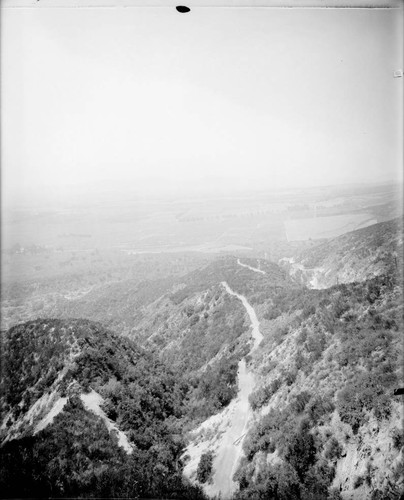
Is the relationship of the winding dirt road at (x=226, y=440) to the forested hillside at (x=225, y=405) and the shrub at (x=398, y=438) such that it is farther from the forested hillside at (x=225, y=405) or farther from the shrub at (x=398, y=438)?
the shrub at (x=398, y=438)

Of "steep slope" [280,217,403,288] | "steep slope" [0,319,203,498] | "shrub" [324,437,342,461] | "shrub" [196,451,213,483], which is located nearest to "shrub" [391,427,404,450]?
"shrub" [324,437,342,461]

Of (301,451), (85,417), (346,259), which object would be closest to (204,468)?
(301,451)

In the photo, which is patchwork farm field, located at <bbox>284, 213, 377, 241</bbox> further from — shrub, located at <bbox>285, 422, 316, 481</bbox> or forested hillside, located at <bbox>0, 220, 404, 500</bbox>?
shrub, located at <bbox>285, 422, 316, 481</bbox>

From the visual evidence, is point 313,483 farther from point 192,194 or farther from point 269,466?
point 192,194

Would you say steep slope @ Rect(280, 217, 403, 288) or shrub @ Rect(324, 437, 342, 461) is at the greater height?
steep slope @ Rect(280, 217, 403, 288)

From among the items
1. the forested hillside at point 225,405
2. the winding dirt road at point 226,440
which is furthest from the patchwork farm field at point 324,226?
the winding dirt road at point 226,440

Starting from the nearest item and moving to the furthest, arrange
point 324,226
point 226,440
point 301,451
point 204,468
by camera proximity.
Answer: point 301,451, point 204,468, point 226,440, point 324,226

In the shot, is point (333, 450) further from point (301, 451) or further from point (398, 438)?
point (398, 438)
